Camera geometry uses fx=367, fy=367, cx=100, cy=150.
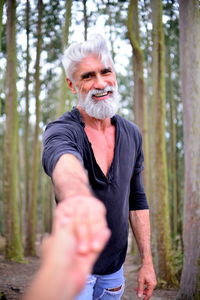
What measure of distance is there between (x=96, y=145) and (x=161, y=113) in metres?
6.60

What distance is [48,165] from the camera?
1754 mm

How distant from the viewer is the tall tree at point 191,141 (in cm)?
631

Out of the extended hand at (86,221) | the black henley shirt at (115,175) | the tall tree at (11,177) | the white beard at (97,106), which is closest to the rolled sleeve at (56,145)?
the black henley shirt at (115,175)

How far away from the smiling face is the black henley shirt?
126mm

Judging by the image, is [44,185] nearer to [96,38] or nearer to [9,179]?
[9,179]

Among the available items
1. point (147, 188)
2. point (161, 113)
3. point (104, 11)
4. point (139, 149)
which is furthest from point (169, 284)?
point (104, 11)

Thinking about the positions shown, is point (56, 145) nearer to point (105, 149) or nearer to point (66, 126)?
point (66, 126)

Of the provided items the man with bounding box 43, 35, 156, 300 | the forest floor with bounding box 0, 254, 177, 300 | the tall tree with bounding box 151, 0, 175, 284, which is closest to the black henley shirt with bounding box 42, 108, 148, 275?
the man with bounding box 43, 35, 156, 300

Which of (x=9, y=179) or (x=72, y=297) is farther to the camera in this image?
(x=9, y=179)

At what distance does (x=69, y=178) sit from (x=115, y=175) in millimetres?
1124

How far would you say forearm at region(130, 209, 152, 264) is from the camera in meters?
2.85

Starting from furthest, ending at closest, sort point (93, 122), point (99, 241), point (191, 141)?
point (191, 141) → point (93, 122) → point (99, 241)

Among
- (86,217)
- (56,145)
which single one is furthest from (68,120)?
(86,217)

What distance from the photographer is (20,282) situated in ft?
28.4
